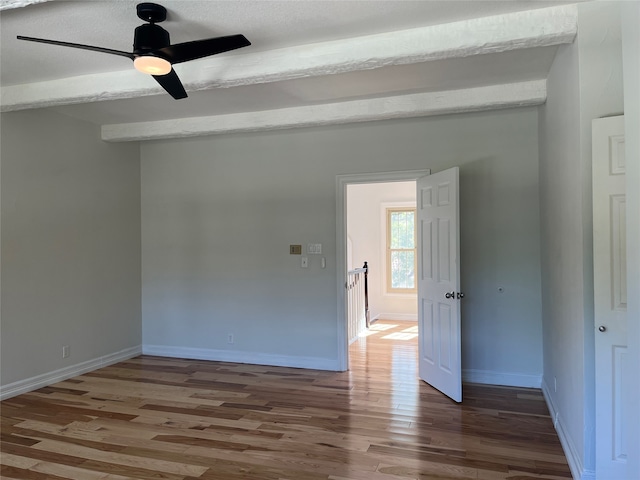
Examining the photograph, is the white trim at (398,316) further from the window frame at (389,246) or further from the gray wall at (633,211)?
the gray wall at (633,211)

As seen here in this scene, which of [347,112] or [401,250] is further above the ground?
[347,112]

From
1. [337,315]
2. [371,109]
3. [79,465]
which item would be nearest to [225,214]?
[337,315]

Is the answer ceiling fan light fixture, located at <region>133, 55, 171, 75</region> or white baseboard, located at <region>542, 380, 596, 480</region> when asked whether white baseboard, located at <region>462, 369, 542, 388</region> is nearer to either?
white baseboard, located at <region>542, 380, 596, 480</region>

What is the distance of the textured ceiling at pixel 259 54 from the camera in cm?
253

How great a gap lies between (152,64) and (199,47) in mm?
286

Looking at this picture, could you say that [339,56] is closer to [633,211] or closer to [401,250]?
[633,211]

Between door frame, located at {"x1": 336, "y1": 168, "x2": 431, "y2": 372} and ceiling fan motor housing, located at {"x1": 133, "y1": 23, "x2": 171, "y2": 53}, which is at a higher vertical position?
ceiling fan motor housing, located at {"x1": 133, "y1": 23, "x2": 171, "y2": 53}

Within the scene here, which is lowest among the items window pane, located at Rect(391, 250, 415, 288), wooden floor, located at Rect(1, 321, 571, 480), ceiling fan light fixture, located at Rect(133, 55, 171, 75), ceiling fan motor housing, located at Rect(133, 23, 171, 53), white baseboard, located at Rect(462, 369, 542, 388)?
wooden floor, located at Rect(1, 321, 571, 480)

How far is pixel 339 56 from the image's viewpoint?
2951 mm

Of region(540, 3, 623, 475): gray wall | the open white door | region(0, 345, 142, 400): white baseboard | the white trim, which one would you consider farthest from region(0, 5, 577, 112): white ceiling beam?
the white trim

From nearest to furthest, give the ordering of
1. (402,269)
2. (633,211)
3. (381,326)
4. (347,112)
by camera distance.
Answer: (633,211) → (347,112) → (381,326) → (402,269)

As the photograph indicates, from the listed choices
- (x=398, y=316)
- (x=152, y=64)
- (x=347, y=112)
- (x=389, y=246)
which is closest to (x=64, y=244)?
(x=152, y=64)

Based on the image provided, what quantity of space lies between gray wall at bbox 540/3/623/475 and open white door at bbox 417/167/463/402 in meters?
0.86

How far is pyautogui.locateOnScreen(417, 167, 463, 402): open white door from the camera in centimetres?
386
